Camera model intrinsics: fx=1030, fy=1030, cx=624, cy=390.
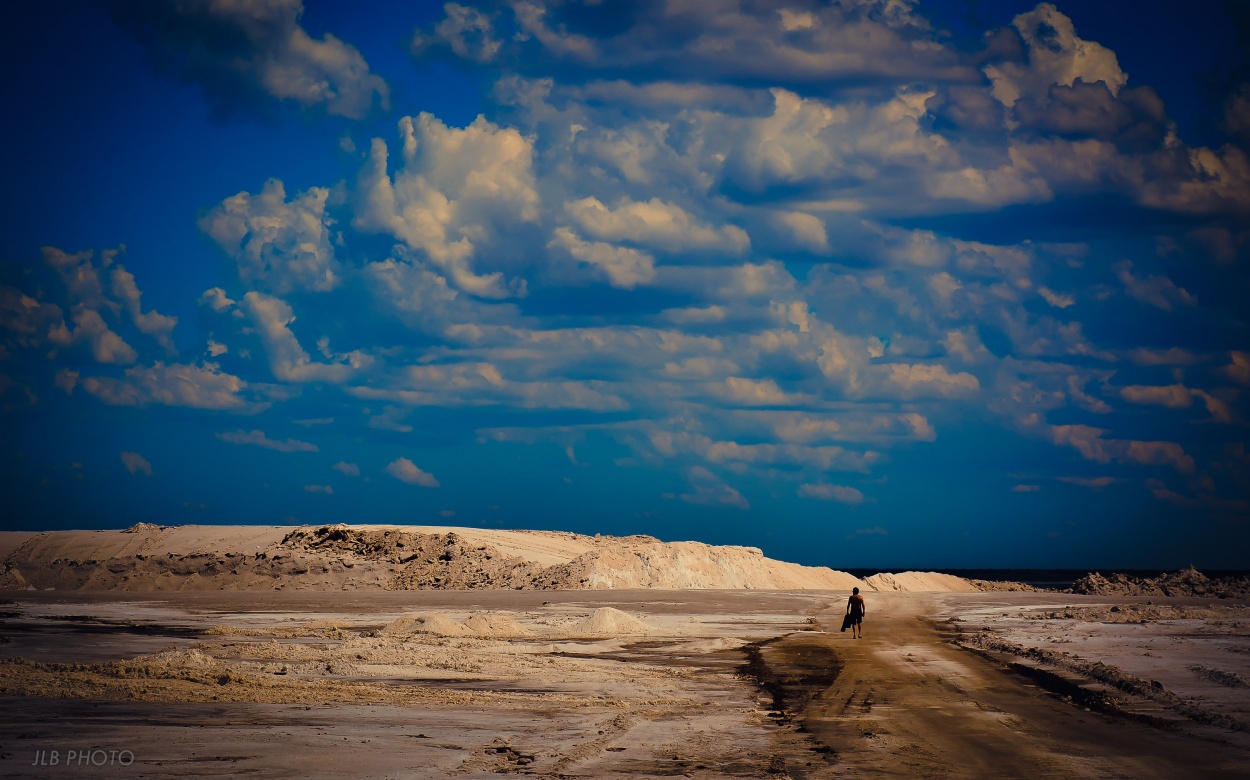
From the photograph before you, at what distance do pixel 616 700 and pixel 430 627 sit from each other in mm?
14078

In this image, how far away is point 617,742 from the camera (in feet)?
46.3

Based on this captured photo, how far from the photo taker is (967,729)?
15312mm

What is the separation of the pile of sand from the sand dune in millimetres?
11702

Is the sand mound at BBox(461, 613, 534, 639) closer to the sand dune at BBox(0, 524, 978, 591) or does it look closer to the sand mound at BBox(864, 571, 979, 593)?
the sand dune at BBox(0, 524, 978, 591)

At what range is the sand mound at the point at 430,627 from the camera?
1202 inches

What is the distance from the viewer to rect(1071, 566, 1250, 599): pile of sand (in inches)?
2451

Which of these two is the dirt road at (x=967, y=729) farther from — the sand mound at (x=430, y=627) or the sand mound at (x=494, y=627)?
the sand mound at (x=430, y=627)

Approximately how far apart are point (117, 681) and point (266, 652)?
23.1ft

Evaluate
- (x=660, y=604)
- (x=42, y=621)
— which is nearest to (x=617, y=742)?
(x=42, y=621)

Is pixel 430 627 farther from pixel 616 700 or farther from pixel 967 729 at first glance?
pixel 967 729

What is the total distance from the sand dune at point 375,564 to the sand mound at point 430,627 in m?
32.9

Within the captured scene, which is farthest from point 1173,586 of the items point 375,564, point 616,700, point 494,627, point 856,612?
point 616,700

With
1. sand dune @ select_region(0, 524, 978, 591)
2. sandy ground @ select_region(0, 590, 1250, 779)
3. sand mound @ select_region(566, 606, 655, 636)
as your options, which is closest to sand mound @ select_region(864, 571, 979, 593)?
sand dune @ select_region(0, 524, 978, 591)

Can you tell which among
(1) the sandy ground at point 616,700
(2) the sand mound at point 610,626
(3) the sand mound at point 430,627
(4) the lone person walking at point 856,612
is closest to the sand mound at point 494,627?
(1) the sandy ground at point 616,700
